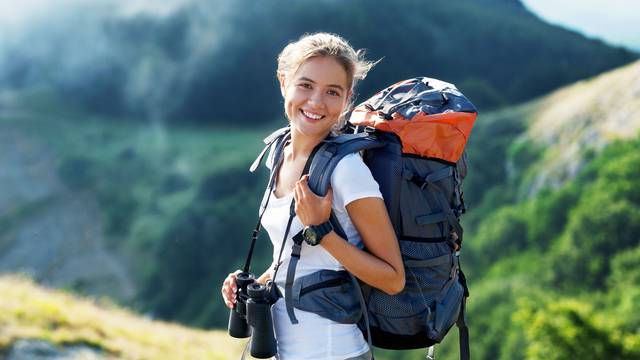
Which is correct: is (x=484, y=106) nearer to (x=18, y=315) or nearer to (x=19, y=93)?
(x=19, y=93)

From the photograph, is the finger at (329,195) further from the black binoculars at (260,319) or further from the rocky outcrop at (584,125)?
the rocky outcrop at (584,125)

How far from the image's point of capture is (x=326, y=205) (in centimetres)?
238

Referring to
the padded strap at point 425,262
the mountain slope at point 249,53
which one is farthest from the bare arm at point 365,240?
the mountain slope at point 249,53

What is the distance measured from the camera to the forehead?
102 inches

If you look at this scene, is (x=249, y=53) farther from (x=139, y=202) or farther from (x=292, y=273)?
(x=292, y=273)

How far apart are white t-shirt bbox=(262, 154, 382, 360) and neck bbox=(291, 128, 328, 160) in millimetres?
175

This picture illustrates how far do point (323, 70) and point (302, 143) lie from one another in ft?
0.88

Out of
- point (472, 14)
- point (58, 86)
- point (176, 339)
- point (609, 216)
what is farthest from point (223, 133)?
point (176, 339)

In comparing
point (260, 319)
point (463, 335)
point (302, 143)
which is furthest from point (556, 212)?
point (260, 319)

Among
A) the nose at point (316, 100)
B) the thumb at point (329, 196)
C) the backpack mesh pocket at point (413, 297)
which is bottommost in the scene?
the backpack mesh pocket at point (413, 297)

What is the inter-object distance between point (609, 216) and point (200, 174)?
30.8m

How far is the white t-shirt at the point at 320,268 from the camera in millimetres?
2396

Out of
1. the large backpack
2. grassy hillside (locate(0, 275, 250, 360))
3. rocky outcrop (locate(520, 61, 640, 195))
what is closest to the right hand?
the large backpack

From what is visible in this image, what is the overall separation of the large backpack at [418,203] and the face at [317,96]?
8 centimetres
